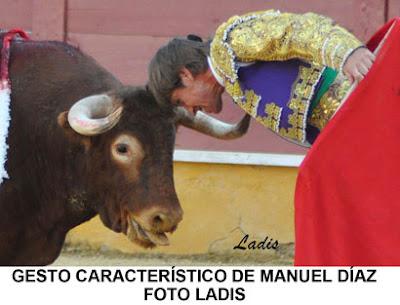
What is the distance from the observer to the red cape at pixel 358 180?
3160 millimetres

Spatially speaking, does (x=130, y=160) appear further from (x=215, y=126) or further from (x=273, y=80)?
(x=273, y=80)

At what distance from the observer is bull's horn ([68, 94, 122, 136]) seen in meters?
3.99

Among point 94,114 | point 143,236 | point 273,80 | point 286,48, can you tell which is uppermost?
point 286,48

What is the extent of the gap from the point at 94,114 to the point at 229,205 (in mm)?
2471

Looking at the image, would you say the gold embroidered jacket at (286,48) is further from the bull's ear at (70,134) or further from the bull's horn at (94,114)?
the bull's ear at (70,134)

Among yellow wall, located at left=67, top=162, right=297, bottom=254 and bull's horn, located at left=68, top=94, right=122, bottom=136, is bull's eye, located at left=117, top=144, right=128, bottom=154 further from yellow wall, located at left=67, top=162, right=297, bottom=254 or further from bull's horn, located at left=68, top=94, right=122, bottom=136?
yellow wall, located at left=67, top=162, right=297, bottom=254

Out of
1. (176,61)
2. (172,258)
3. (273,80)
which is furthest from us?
(172,258)

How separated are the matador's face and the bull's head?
0.46 meters

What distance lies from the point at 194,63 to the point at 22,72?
0.93 m

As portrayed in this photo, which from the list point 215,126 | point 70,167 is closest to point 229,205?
point 215,126

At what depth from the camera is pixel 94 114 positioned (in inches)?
161

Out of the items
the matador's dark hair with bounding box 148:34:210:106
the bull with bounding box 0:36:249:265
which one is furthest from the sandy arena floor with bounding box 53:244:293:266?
the matador's dark hair with bounding box 148:34:210:106

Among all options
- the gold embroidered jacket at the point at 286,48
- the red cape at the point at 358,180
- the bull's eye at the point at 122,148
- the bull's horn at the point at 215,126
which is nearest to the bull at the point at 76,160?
the bull's eye at the point at 122,148

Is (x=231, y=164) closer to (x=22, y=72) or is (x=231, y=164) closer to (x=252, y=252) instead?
(x=252, y=252)
